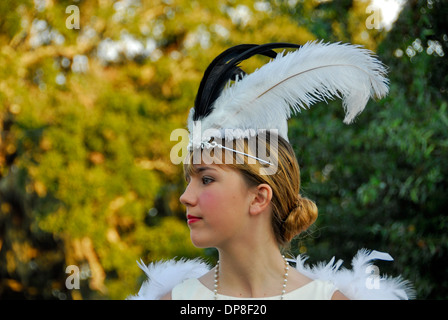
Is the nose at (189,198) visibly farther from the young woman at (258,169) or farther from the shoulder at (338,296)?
the shoulder at (338,296)

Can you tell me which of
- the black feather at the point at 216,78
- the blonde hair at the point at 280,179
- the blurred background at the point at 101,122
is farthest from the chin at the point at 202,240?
the blurred background at the point at 101,122

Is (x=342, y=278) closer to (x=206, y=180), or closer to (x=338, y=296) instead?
(x=338, y=296)

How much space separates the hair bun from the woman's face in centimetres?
18

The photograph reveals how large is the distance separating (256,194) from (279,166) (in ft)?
0.45

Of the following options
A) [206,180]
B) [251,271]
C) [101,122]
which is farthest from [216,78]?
[101,122]

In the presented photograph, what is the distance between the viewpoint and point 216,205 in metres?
2.00

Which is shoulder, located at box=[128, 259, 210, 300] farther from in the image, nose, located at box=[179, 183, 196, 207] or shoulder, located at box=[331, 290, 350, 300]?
shoulder, located at box=[331, 290, 350, 300]

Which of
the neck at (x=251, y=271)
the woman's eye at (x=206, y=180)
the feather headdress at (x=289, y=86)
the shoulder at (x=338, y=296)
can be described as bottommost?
the shoulder at (x=338, y=296)

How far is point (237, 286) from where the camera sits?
2.06m

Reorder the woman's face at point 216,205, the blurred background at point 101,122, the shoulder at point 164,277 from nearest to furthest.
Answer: the woman's face at point 216,205 < the shoulder at point 164,277 < the blurred background at point 101,122

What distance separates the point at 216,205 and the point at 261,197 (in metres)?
0.18

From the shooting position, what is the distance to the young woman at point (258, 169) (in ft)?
6.64

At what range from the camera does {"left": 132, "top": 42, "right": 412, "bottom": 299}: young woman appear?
2.02m

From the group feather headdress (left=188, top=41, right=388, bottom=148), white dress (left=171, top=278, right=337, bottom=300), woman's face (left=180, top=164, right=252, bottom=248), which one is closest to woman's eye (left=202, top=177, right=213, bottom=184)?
woman's face (left=180, top=164, right=252, bottom=248)
